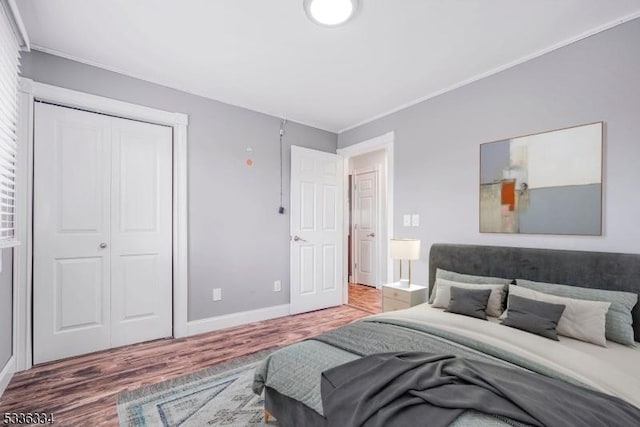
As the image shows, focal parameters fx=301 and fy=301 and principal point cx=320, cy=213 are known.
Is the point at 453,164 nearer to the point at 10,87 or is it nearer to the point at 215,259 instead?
the point at 215,259

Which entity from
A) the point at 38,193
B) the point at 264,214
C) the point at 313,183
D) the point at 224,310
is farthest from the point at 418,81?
the point at 38,193

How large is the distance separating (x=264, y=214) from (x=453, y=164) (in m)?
2.17

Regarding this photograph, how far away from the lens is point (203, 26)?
2.11m

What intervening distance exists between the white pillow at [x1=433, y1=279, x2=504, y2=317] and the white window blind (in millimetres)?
3080

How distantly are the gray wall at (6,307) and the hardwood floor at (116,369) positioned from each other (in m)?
0.24

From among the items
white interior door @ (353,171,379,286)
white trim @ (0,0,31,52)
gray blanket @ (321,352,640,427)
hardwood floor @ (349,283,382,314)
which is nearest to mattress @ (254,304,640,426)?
gray blanket @ (321,352,640,427)

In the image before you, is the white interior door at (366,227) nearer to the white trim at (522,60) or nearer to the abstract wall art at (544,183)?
the white trim at (522,60)

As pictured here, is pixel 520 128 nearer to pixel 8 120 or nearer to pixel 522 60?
pixel 522 60

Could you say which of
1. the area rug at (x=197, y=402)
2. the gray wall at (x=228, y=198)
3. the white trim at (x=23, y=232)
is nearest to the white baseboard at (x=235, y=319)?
the gray wall at (x=228, y=198)

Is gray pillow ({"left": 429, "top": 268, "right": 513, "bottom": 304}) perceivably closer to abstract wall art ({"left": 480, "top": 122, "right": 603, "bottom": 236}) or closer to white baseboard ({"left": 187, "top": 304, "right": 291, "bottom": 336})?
abstract wall art ({"left": 480, "top": 122, "right": 603, "bottom": 236})

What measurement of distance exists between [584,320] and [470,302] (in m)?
0.64

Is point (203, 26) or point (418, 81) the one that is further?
point (418, 81)

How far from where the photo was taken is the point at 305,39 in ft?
7.37

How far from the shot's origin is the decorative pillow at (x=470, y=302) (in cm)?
221
